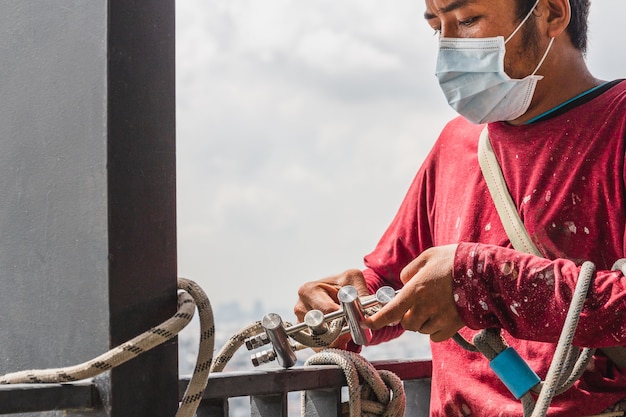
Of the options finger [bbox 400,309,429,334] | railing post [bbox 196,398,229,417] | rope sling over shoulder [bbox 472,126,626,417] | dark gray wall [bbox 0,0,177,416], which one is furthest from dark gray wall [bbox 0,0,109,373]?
rope sling over shoulder [bbox 472,126,626,417]

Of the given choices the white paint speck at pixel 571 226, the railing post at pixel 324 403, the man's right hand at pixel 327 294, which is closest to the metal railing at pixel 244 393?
the railing post at pixel 324 403

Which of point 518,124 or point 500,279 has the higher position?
point 518,124

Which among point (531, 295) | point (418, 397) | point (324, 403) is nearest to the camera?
point (531, 295)

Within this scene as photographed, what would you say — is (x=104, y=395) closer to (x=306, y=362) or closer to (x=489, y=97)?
(x=306, y=362)

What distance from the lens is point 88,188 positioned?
123 centimetres

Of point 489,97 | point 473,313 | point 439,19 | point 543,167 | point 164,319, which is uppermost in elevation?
point 439,19

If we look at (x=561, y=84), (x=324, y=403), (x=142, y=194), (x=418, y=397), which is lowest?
(x=418, y=397)

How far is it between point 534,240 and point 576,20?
2.04ft

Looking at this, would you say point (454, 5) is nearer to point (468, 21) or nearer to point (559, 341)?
point (468, 21)

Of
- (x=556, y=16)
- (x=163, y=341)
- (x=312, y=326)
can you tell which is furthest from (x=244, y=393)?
(x=556, y=16)

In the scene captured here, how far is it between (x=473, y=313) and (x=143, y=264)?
2.72ft

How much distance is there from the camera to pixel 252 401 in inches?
72.3

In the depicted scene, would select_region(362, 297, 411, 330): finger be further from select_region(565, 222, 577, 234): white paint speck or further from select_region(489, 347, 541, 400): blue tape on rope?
select_region(565, 222, 577, 234): white paint speck

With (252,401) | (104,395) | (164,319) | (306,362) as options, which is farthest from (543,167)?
(104,395)
